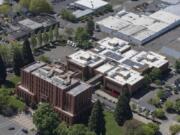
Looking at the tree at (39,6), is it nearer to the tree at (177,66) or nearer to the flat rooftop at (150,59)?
the flat rooftop at (150,59)

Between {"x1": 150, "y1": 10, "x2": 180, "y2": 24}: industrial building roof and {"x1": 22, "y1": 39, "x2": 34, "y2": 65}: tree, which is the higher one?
{"x1": 22, "y1": 39, "x2": 34, "y2": 65}: tree

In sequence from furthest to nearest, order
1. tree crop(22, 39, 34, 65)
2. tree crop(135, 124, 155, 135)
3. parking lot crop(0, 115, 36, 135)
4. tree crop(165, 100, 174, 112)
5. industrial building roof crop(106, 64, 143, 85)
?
tree crop(22, 39, 34, 65) → industrial building roof crop(106, 64, 143, 85) → tree crop(165, 100, 174, 112) → parking lot crop(0, 115, 36, 135) → tree crop(135, 124, 155, 135)

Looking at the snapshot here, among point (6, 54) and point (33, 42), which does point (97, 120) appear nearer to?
point (6, 54)

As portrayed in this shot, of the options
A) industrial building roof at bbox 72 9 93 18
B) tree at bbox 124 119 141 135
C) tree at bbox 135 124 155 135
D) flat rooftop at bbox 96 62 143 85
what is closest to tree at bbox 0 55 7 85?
flat rooftop at bbox 96 62 143 85

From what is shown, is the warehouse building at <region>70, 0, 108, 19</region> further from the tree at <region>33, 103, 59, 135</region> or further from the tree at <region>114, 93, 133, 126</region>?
the tree at <region>33, 103, 59, 135</region>

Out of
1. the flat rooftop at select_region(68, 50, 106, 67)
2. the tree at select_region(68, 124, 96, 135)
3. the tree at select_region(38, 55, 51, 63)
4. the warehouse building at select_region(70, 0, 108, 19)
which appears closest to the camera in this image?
the tree at select_region(68, 124, 96, 135)

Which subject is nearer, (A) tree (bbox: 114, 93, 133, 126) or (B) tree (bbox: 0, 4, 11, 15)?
(A) tree (bbox: 114, 93, 133, 126)

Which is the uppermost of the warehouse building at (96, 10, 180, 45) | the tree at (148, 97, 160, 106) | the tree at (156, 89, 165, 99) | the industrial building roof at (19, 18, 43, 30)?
the warehouse building at (96, 10, 180, 45)

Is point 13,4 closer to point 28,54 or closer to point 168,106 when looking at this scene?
point 28,54
